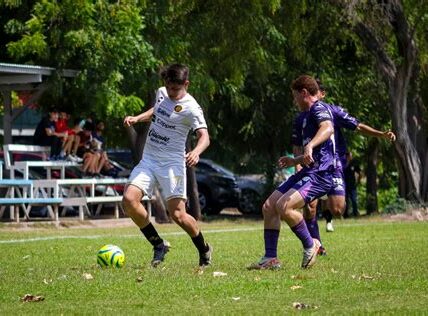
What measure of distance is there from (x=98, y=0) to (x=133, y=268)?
45.0ft

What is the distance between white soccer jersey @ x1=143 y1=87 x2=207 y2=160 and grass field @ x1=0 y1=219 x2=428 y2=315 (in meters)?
1.27

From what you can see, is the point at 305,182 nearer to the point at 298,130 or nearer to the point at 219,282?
the point at 298,130

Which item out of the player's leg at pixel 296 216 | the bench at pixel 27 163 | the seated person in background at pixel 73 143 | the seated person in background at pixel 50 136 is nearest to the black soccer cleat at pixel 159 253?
the player's leg at pixel 296 216

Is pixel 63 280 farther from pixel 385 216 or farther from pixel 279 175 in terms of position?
pixel 279 175

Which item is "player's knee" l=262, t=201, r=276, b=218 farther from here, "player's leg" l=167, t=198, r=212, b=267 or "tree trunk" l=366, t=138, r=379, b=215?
"tree trunk" l=366, t=138, r=379, b=215

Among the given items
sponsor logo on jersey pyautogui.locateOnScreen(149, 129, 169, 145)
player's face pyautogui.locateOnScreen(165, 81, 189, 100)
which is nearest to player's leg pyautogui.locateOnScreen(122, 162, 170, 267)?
sponsor logo on jersey pyautogui.locateOnScreen(149, 129, 169, 145)

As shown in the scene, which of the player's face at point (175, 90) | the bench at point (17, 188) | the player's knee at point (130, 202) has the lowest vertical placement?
the bench at point (17, 188)

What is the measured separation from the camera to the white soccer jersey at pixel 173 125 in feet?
38.5

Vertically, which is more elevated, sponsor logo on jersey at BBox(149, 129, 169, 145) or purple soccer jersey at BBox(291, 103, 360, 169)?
purple soccer jersey at BBox(291, 103, 360, 169)

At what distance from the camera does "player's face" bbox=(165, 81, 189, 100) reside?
1170 cm

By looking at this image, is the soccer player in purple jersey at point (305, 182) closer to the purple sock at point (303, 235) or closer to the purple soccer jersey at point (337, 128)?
the purple sock at point (303, 235)

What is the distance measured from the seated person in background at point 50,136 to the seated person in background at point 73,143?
244 millimetres

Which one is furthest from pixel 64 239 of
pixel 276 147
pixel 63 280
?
pixel 276 147

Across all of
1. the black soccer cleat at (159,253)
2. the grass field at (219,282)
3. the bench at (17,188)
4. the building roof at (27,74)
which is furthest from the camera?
the building roof at (27,74)
